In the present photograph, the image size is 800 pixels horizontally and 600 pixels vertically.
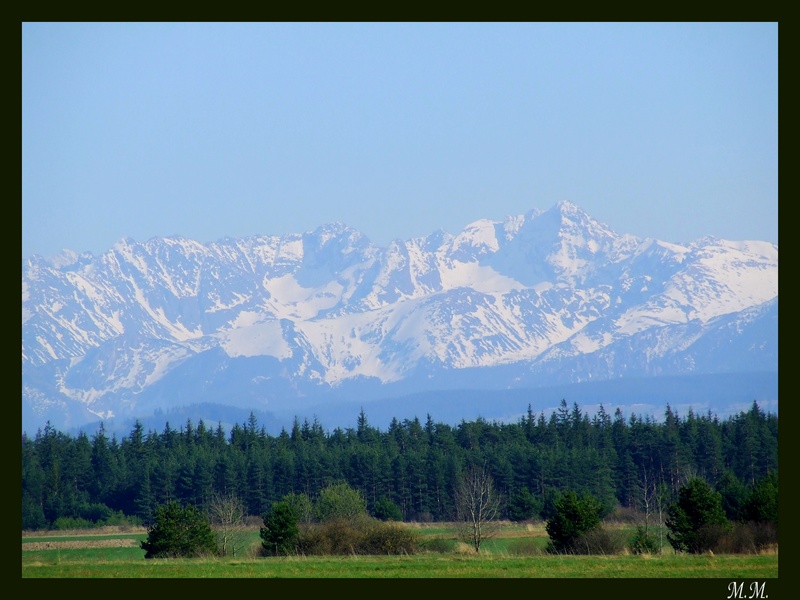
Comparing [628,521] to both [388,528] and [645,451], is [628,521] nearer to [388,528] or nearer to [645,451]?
[645,451]

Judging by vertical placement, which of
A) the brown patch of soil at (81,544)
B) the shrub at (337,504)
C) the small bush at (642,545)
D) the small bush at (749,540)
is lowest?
the brown patch of soil at (81,544)

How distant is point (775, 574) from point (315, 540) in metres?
25.5

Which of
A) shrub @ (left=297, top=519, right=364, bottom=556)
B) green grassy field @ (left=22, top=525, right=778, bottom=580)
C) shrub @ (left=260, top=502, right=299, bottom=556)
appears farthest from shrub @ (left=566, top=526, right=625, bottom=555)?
shrub @ (left=260, top=502, right=299, bottom=556)

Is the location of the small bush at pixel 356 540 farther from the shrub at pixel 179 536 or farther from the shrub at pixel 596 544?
the shrub at pixel 596 544

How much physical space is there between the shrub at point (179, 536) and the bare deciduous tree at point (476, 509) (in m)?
13.8

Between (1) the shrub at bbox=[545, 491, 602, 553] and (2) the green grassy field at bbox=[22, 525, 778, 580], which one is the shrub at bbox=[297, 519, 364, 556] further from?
(1) the shrub at bbox=[545, 491, 602, 553]

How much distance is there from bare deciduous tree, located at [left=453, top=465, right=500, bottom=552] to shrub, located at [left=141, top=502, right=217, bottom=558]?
13823mm

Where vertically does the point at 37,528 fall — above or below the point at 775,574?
below

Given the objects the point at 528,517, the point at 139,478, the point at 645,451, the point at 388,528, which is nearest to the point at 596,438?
the point at 645,451

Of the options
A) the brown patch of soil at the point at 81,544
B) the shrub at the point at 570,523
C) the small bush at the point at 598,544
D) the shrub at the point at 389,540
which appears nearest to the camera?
the small bush at the point at 598,544

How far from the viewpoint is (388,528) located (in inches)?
2354

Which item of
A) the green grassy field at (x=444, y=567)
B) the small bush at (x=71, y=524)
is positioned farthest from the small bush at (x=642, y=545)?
the small bush at (x=71, y=524)

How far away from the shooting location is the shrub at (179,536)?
59844 mm

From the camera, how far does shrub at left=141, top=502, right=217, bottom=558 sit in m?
59.8
